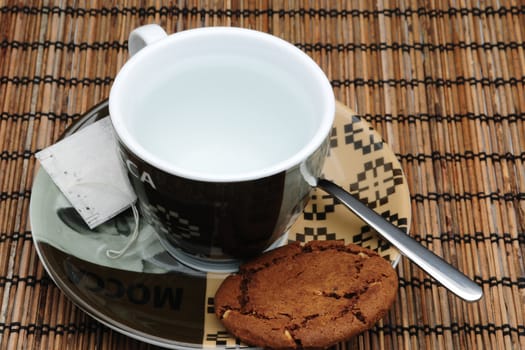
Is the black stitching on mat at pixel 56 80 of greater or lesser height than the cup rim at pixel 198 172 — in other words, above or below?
below

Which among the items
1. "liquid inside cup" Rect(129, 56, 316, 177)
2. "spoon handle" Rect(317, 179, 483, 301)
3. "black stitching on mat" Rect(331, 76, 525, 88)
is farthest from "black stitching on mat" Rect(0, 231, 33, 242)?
"black stitching on mat" Rect(331, 76, 525, 88)

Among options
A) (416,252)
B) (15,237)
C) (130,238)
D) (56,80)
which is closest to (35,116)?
(56,80)

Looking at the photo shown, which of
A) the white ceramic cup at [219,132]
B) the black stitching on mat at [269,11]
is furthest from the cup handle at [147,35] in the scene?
the black stitching on mat at [269,11]

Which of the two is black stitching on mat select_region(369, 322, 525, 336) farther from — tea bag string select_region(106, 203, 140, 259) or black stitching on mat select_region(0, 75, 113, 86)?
black stitching on mat select_region(0, 75, 113, 86)

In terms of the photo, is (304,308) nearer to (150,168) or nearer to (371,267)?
(371,267)

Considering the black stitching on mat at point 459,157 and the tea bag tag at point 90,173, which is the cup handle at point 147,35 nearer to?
the tea bag tag at point 90,173

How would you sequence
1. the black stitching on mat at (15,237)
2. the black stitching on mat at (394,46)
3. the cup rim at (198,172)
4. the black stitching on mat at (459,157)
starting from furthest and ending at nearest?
the black stitching on mat at (394,46), the black stitching on mat at (459,157), the black stitching on mat at (15,237), the cup rim at (198,172)

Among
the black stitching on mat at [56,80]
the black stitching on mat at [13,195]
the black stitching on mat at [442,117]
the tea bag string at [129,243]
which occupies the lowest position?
the black stitching on mat at [13,195]

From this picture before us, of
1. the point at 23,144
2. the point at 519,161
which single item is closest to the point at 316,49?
the point at 519,161

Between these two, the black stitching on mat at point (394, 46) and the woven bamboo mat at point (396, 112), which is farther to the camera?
the black stitching on mat at point (394, 46)
